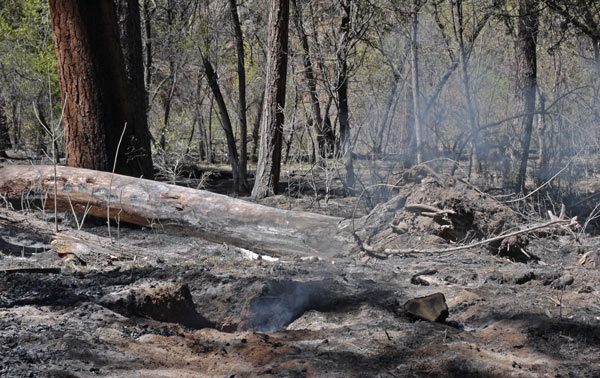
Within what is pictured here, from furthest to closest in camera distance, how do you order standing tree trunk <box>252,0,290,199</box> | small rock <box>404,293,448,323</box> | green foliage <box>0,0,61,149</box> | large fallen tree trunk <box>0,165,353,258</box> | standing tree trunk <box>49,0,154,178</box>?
green foliage <box>0,0,61,149</box>
standing tree trunk <box>252,0,290,199</box>
standing tree trunk <box>49,0,154,178</box>
large fallen tree trunk <box>0,165,353,258</box>
small rock <box>404,293,448,323</box>

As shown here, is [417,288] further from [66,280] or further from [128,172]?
[128,172]

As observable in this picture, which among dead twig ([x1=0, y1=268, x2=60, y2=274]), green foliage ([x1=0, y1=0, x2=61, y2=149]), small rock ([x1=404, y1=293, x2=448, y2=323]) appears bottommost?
small rock ([x1=404, y1=293, x2=448, y2=323])

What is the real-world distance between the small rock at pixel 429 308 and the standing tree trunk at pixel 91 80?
14.9 feet

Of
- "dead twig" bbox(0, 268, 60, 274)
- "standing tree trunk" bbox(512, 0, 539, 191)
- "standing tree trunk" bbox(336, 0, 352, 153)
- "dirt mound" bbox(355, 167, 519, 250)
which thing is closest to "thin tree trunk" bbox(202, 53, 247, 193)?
"standing tree trunk" bbox(336, 0, 352, 153)

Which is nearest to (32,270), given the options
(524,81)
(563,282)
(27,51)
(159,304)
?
(159,304)

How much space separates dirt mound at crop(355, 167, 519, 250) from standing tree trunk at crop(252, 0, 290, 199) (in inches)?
189

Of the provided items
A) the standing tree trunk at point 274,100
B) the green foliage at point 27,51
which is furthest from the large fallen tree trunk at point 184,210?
the green foliage at point 27,51

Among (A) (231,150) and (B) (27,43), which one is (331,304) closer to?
(A) (231,150)

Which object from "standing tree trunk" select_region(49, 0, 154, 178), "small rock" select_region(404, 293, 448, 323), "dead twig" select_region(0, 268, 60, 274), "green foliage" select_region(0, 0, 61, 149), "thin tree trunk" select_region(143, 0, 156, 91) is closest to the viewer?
"small rock" select_region(404, 293, 448, 323)

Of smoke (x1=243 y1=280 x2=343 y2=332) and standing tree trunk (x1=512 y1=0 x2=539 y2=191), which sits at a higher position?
standing tree trunk (x1=512 y1=0 x2=539 y2=191)

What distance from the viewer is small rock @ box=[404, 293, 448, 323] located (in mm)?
3111

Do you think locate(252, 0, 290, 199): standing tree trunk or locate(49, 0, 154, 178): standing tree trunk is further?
locate(252, 0, 290, 199): standing tree trunk

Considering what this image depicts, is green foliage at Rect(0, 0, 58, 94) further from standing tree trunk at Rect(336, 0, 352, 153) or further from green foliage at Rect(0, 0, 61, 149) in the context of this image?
standing tree trunk at Rect(336, 0, 352, 153)

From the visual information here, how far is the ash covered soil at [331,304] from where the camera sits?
248 cm
